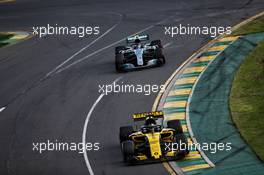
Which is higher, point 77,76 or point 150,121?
point 150,121

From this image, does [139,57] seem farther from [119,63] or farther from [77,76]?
[77,76]

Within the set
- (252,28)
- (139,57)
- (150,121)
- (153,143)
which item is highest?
(252,28)

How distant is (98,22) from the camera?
50.3 meters

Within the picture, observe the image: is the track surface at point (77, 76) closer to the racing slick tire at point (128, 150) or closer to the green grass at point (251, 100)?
the racing slick tire at point (128, 150)

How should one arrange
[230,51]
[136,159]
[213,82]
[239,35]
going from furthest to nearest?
[239,35] → [230,51] → [213,82] → [136,159]

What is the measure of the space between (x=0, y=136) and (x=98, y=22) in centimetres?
2109

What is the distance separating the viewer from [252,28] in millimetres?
42594

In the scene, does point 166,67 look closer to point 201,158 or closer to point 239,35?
point 239,35

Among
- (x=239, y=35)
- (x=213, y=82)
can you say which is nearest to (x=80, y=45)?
(x=239, y=35)

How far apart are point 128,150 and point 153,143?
2.75ft

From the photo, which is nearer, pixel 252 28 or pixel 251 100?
pixel 251 100

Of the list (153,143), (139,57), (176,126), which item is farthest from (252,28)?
(153,143)

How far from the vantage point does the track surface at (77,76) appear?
27078mm

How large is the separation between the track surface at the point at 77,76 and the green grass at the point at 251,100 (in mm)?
3434
